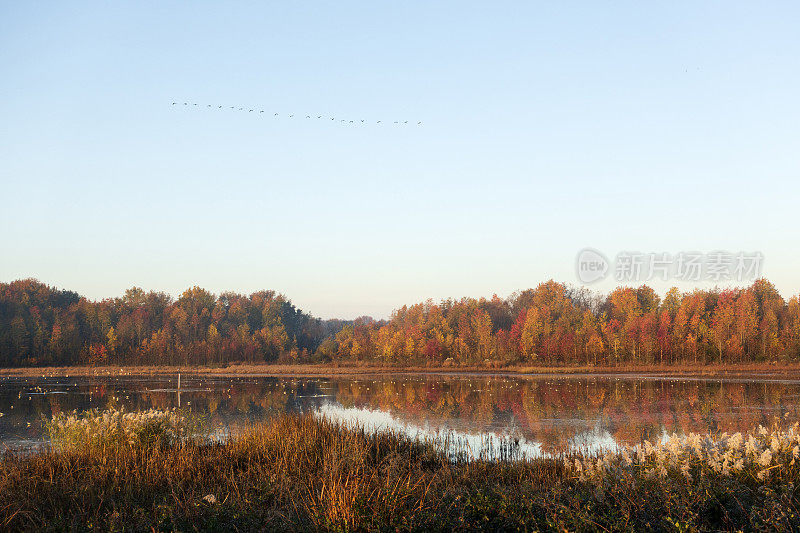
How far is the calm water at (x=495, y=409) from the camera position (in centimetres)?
1792

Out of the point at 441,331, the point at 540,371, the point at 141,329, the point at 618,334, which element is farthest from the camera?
the point at 141,329

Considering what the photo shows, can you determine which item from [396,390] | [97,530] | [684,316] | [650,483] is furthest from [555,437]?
[684,316]

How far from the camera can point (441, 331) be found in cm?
9094

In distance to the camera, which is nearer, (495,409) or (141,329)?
(495,409)

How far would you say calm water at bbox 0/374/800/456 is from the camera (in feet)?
58.8

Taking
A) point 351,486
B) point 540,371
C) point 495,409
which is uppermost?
point 351,486

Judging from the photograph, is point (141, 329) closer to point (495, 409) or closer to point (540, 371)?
point (540, 371)

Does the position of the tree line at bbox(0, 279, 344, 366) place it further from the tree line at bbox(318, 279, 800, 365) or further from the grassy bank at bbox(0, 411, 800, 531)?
the grassy bank at bbox(0, 411, 800, 531)

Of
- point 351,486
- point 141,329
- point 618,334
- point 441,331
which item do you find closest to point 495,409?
point 351,486

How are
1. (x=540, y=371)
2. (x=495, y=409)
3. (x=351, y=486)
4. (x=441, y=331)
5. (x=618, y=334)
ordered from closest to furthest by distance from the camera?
(x=351, y=486)
(x=495, y=409)
(x=540, y=371)
(x=618, y=334)
(x=441, y=331)

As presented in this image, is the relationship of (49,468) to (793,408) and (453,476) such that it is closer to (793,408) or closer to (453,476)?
(453,476)

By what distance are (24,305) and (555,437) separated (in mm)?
101013

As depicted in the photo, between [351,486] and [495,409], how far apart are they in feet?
62.7

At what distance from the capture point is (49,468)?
34.9 feet
